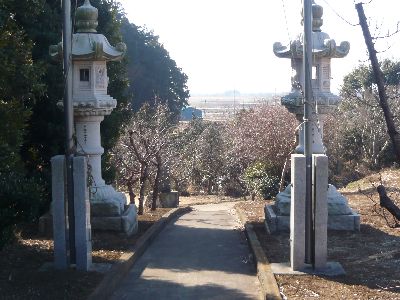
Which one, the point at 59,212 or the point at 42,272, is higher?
the point at 59,212

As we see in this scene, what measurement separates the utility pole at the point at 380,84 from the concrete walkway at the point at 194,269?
4465mm

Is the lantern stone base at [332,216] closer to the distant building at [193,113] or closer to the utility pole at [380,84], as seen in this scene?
the utility pole at [380,84]

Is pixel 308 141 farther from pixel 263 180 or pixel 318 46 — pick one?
pixel 263 180

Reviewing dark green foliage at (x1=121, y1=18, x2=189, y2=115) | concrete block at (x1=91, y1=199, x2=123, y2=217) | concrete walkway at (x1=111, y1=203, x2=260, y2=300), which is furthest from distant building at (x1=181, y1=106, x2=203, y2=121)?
concrete block at (x1=91, y1=199, x2=123, y2=217)

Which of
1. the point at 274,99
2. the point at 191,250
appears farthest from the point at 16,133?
the point at 274,99

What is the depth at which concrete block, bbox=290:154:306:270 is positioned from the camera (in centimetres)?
831

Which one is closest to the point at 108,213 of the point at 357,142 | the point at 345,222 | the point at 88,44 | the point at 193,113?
the point at 88,44

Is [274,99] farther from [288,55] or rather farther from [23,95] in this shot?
[23,95]

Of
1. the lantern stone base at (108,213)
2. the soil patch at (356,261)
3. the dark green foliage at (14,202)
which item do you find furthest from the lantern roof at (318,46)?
the dark green foliage at (14,202)

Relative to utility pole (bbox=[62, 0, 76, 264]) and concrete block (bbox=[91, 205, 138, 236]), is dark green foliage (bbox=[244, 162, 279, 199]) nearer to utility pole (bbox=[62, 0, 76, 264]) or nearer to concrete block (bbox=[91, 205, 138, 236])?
concrete block (bbox=[91, 205, 138, 236])

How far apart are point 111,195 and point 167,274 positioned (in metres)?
3.06

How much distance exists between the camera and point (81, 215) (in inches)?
326

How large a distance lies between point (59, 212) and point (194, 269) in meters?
Answer: 2.34

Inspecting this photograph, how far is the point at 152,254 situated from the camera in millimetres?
10570
